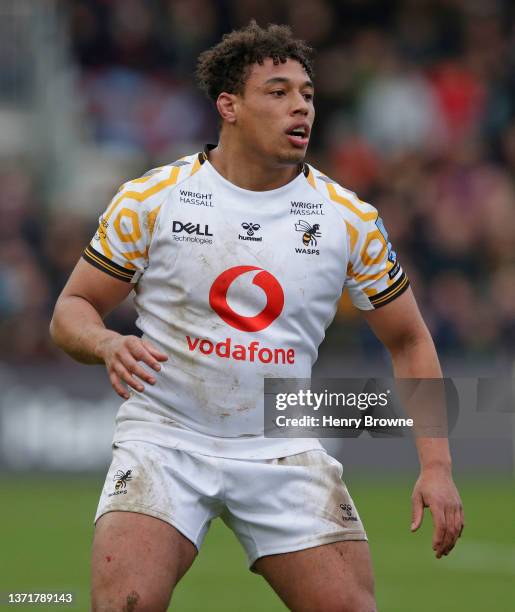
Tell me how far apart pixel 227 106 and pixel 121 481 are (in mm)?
1644

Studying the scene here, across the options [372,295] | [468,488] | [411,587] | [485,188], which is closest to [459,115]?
[485,188]

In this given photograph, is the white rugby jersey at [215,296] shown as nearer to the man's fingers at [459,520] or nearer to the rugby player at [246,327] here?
the rugby player at [246,327]

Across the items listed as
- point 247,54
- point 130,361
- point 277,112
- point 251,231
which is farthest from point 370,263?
point 130,361

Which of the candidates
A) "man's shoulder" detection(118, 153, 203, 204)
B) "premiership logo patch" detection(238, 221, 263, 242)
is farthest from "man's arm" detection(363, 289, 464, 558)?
"man's shoulder" detection(118, 153, 203, 204)

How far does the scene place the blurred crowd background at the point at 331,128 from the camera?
1611 cm

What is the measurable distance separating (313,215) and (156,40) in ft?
43.9

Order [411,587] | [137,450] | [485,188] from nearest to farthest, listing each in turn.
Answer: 1. [137,450]
2. [411,587]
3. [485,188]

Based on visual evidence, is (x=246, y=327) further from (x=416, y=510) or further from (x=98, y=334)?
(x=416, y=510)

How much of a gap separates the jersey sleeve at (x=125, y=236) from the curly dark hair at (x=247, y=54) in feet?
2.23

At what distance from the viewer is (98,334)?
18.0 ft

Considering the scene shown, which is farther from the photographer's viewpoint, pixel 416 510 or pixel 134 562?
pixel 416 510

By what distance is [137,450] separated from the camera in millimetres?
5668

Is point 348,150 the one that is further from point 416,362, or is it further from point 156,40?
point 416,362

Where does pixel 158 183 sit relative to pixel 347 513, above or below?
above
